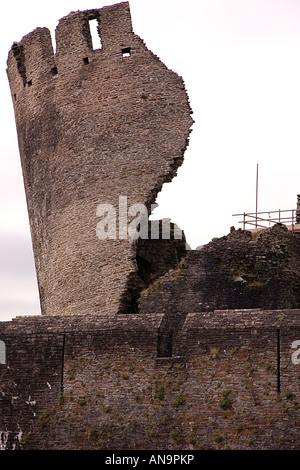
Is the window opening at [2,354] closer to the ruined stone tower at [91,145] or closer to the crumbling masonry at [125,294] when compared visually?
the crumbling masonry at [125,294]

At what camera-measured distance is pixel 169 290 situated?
32.8m

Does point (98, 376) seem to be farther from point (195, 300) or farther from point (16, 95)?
point (16, 95)

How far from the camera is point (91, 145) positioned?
35031 millimetres

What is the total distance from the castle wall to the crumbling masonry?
0.9 inches

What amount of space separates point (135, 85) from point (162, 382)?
8.20 metres

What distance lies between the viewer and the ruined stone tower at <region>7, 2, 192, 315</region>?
34.2 metres

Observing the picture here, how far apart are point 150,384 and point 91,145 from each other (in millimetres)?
7217

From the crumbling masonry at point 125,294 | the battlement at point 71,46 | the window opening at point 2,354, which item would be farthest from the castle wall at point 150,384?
the battlement at point 71,46

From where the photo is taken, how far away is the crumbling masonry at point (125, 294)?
96.0 feet

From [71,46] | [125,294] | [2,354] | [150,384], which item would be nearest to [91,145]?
[71,46]

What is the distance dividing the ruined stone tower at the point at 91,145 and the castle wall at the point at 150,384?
A: 116 inches

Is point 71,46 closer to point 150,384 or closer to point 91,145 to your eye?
point 91,145

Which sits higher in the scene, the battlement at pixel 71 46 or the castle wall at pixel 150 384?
the battlement at pixel 71 46

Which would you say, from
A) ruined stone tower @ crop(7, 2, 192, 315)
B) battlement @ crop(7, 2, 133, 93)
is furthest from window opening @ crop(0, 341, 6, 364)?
battlement @ crop(7, 2, 133, 93)
